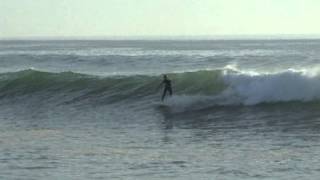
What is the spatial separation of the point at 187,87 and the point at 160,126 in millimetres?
9644

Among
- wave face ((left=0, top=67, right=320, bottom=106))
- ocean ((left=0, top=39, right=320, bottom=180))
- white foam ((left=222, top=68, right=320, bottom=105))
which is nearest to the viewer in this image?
ocean ((left=0, top=39, right=320, bottom=180))

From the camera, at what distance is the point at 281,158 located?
563 inches

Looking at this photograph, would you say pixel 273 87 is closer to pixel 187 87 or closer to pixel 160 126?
pixel 187 87

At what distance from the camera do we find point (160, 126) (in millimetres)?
20438

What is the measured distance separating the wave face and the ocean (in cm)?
4

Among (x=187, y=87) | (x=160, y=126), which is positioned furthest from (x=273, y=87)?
(x=160, y=126)

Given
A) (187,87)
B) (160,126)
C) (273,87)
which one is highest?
(273,87)

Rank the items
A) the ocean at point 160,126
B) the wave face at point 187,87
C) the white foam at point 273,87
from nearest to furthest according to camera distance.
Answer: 1. the ocean at point 160,126
2. the white foam at point 273,87
3. the wave face at point 187,87

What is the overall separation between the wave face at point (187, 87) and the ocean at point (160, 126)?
4 centimetres

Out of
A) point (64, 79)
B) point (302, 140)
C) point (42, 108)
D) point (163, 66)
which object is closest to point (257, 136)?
point (302, 140)

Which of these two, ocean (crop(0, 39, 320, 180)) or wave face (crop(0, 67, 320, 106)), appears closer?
ocean (crop(0, 39, 320, 180))

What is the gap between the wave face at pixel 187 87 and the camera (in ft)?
85.0

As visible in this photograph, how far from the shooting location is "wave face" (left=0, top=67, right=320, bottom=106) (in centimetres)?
2591

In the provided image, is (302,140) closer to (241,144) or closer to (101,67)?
(241,144)
